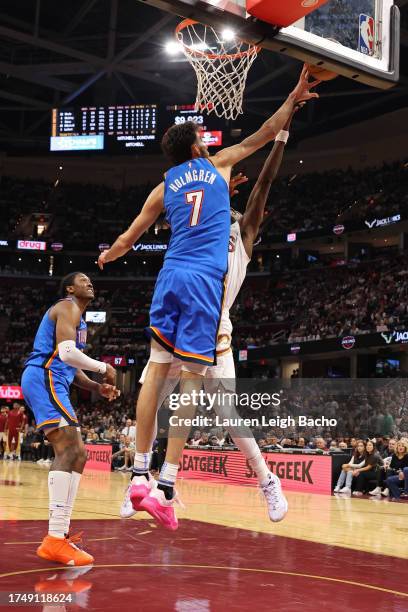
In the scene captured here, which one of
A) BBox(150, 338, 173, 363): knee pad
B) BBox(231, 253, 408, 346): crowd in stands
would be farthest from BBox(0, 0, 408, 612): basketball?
BBox(231, 253, 408, 346): crowd in stands

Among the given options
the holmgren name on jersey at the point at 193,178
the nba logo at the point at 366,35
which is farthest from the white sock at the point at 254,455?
the nba logo at the point at 366,35

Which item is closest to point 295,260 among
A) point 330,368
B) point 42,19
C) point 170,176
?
point 330,368

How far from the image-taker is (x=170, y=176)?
4.50 metres

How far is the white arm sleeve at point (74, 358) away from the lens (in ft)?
18.7

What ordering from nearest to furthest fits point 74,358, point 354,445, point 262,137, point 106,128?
point 262,137 → point 74,358 → point 354,445 → point 106,128

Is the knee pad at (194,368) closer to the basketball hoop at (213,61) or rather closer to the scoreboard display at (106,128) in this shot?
the basketball hoop at (213,61)

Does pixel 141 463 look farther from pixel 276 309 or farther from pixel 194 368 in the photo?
pixel 276 309

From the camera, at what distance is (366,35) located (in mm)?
5812

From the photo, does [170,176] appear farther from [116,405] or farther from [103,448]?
[116,405]

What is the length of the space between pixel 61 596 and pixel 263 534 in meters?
3.81

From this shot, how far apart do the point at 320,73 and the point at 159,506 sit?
329 cm

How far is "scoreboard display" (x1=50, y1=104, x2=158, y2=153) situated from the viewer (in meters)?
29.9

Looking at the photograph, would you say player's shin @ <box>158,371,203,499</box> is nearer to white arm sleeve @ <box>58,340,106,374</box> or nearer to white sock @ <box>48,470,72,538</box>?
white arm sleeve @ <box>58,340,106,374</box>

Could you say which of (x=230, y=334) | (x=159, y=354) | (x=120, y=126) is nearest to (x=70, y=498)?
(x=230, y=334)
